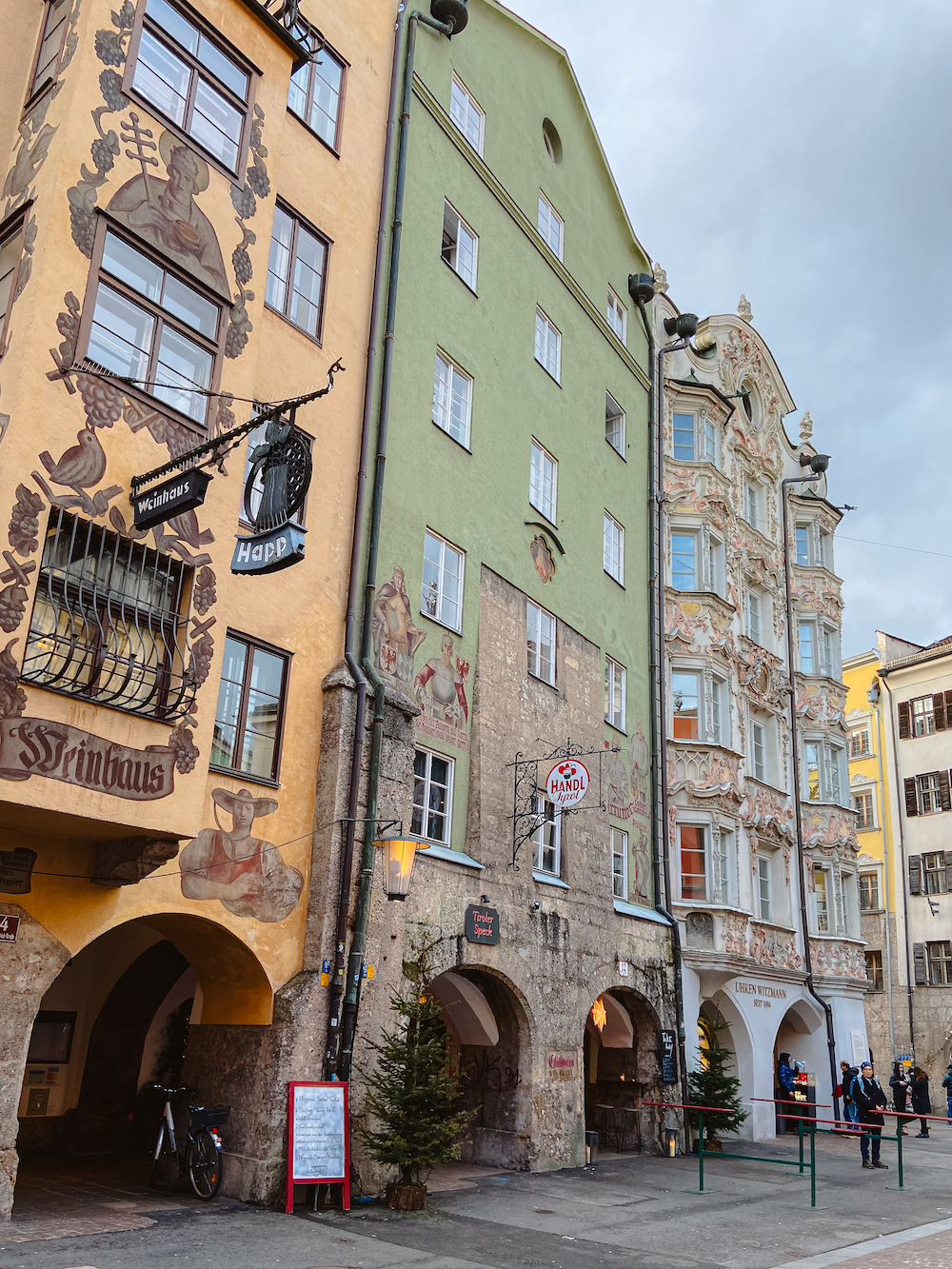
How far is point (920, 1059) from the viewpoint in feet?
120

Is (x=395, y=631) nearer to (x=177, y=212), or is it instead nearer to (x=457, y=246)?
(x=177, y=212)

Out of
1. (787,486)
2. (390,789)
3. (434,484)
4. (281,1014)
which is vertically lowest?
(281,1014)

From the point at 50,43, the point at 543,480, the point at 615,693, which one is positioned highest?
the point at 50,43

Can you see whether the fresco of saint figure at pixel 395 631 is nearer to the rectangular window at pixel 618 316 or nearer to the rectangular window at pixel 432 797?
the rectangular window at pixel 432 797

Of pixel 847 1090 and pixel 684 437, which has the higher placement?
pixel 684 437

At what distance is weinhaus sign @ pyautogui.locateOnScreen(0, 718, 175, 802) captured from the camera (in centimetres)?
915

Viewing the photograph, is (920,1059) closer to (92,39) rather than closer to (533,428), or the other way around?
(533,428)

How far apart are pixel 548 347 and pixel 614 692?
6.90 meters

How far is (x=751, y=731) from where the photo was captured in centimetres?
2778

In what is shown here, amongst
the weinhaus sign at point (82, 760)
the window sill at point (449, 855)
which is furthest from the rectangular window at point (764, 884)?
the weinhaus sign at point (82, 760)

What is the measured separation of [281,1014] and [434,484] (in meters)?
8.03

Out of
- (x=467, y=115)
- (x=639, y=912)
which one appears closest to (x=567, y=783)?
(x=639, y=912)

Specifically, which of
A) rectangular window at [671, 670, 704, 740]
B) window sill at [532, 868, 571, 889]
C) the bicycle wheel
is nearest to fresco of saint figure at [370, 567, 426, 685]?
window sill at [532, 868, 571, 889]

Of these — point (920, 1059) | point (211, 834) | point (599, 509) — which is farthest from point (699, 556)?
point (920, 1059)
